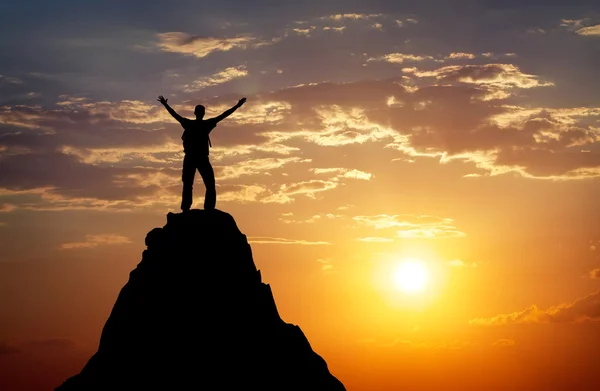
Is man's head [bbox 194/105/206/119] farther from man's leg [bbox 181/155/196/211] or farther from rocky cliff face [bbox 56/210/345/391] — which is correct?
rocky cliff face [bbox 56/210/345/391]

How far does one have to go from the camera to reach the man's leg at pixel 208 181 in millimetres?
41406

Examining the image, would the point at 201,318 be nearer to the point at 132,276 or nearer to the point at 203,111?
the point at 132,276

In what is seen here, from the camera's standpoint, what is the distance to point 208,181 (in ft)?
137

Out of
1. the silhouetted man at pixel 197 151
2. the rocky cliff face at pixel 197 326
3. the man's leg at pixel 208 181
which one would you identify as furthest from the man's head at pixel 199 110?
the rocky cliff face at pixel 197 326

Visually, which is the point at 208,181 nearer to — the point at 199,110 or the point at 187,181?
the point at 187,181

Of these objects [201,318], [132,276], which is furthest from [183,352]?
[132,276]

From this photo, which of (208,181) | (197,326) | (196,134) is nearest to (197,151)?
(196,134)

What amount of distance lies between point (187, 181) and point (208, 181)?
929mm

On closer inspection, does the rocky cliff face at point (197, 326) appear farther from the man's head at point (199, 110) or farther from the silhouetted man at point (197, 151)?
the man's head at point (199, 110)

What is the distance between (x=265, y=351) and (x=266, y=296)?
2.85 metres

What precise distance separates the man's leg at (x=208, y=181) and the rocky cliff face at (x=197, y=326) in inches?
26.4

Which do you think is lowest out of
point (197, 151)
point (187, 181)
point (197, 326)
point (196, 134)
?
point (197, 326)

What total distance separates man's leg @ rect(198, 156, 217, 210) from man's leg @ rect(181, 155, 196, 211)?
391 mm

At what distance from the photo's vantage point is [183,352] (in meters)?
37.9
